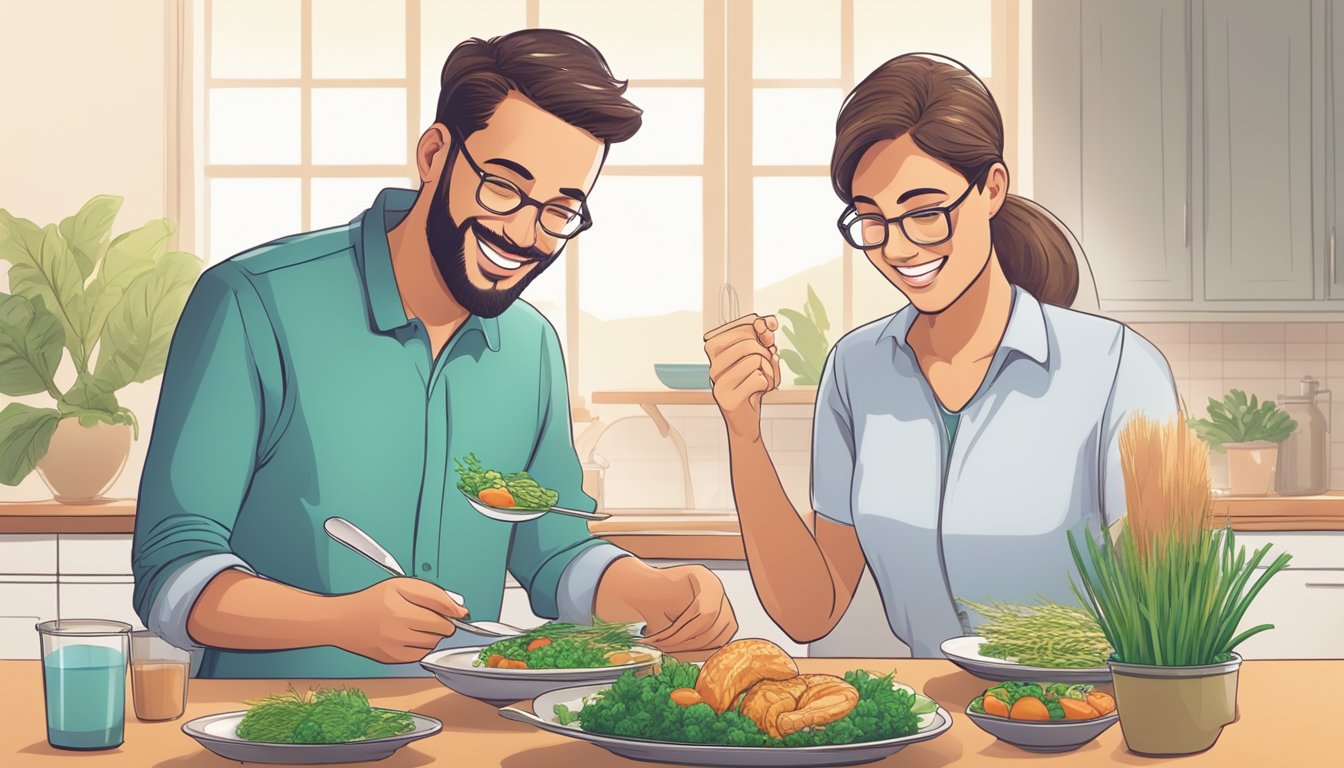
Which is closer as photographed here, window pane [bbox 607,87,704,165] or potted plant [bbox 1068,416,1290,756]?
potted plant [bbox 1068,416,1290,756]

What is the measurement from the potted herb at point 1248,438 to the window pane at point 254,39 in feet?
9.54

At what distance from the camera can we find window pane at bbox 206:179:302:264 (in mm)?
4066

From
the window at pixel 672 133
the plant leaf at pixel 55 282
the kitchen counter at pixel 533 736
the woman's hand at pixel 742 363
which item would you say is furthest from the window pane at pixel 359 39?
the kitchen counter at pixel 533 736

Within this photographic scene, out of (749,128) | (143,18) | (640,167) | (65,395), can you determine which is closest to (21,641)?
(65,395)

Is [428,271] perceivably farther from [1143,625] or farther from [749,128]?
[749,128]

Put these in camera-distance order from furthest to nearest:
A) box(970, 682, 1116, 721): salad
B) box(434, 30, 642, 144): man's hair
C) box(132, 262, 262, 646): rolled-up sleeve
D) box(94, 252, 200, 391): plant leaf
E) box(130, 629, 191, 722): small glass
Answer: box(94, 252, 200, 391): plant leaf → box(434, 30, 642, 144): man's hair → box(132, 262, 262, 646): rolled-up sleeve → box(130, 629, 191, 722): small glass → box(970, 682, 1116, 721): salad

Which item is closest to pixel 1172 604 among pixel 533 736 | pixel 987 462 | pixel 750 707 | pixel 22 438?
pixel 750 707

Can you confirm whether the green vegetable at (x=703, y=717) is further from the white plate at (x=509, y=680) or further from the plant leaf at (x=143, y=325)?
the plant leaf at (x=143, y=325)

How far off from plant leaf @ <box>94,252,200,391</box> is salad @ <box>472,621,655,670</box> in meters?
2.31

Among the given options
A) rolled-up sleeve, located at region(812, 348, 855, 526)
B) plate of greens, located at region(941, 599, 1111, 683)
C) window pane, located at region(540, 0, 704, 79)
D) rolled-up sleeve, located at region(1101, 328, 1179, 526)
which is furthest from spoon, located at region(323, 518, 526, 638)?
window pane, located at region(540, 0, 704, 79)

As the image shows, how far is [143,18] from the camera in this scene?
3908 millimetres

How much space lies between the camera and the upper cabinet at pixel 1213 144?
11.9ft

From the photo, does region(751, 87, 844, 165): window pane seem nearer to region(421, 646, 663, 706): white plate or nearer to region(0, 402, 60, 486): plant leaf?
region(0, 402, 60, 486): plant leaf

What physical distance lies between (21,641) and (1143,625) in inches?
114
